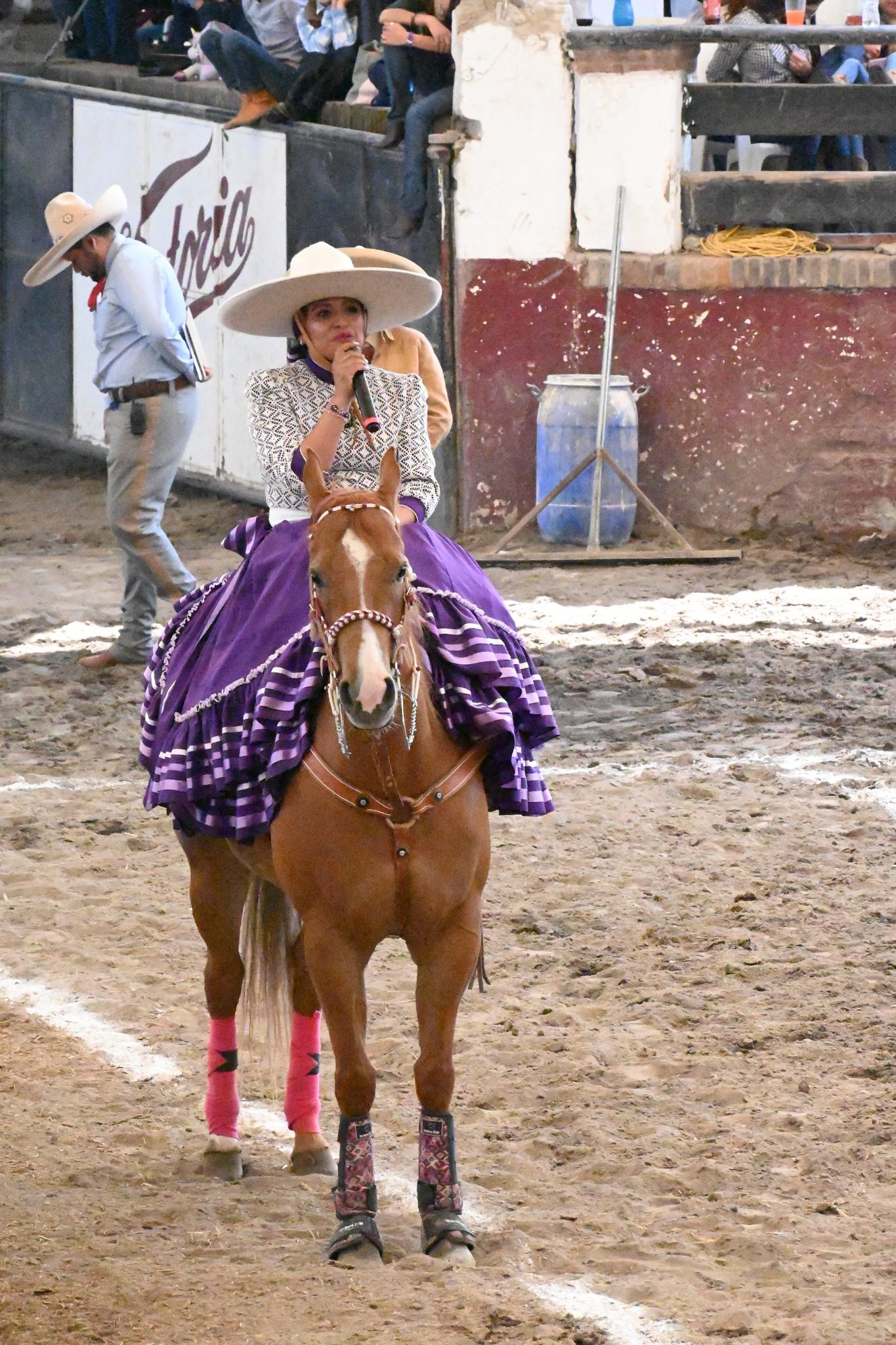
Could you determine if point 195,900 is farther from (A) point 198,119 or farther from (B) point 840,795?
(A) point 198,119

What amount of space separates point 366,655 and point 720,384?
8.56 meters

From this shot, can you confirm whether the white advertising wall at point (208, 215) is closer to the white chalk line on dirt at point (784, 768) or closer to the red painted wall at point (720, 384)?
the red painted wall at point (720, 384)

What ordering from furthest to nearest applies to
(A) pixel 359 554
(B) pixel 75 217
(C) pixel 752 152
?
1. (C) pixel 752 152
2. (B) pixel 75 217
3. (A) pixel 359 554

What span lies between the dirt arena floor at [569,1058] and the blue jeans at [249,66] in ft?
17.5

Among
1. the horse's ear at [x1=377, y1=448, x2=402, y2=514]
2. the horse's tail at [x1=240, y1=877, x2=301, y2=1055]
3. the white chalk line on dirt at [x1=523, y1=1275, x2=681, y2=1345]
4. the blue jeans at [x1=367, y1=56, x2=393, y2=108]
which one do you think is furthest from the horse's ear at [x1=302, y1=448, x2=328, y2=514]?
the blue jeans at [x1=367, y1=56, x2=393, y2=108]

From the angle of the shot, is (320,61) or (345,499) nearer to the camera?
(345,499)

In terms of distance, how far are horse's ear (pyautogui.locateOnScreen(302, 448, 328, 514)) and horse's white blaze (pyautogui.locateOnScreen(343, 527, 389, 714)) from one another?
194 millimetres

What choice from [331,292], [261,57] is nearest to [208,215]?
[261,57]

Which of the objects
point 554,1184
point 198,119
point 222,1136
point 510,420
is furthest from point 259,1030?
point 198,119

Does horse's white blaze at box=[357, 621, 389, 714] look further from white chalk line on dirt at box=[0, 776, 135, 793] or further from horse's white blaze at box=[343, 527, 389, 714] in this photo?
white chalk line on dirt at box=[0, 776, 135, 793]

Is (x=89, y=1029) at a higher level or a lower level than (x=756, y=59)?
lower

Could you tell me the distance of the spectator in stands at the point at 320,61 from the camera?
1207 centimetres

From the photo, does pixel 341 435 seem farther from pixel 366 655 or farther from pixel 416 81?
pixel 416 81

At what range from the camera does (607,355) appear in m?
11.1
